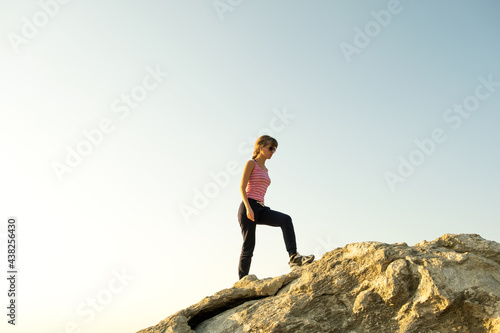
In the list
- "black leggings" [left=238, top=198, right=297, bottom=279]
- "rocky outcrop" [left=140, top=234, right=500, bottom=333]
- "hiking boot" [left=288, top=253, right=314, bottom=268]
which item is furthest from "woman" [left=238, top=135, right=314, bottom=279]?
"rocky outcrop" [left=140, top=234, right=500, bottom=333]

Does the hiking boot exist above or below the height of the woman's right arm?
below

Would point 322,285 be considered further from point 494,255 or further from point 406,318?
point 494,255

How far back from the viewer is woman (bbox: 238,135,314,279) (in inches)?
304

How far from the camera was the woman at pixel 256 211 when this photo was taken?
773 cm

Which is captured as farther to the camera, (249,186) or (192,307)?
(249,186)

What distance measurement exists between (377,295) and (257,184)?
10.4 ft

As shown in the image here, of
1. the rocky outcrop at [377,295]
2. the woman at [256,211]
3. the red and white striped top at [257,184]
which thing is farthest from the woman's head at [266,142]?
the rocky outcrop at [377,295]

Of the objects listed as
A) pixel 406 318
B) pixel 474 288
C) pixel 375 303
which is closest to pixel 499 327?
pixel 474 288

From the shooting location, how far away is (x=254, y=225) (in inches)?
313

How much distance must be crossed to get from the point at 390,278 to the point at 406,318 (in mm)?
557

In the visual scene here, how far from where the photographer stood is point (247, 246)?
7863 mm

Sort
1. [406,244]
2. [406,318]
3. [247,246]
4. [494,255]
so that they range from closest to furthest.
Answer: [406,318] → [494,255] → [406,244] → [247,246]

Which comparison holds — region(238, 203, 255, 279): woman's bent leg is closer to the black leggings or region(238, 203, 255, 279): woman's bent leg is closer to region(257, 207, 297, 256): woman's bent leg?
the black leggings

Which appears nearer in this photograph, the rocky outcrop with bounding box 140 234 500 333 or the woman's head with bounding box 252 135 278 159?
the rocky outcrop with bounding box 140 234 500 333
